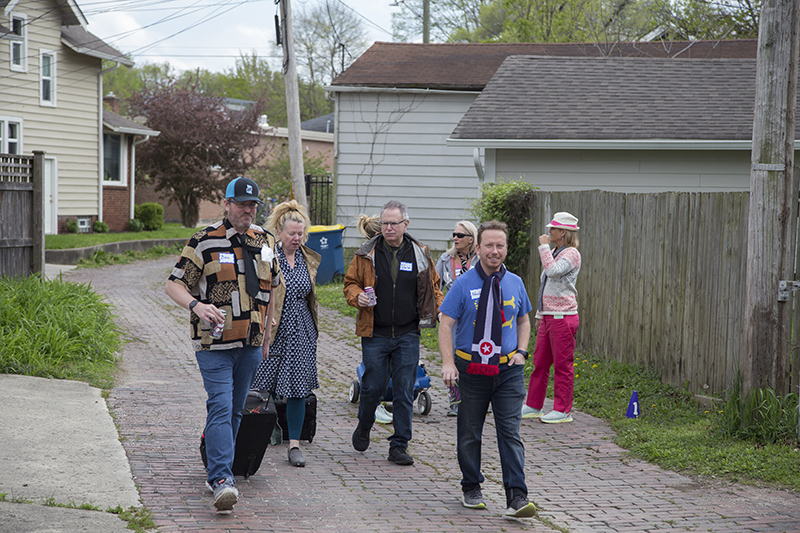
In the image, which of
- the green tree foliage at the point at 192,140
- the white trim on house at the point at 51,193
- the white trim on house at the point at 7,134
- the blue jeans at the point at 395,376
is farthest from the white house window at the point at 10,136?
the blue jeans at the point at 395,376

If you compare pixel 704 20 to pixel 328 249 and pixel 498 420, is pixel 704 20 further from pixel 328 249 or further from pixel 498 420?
pixel 498 420

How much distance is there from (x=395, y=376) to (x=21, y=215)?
678 cm

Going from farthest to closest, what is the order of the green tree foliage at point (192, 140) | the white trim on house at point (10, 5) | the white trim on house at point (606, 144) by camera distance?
the green tree foliage at point (192, 140), the white trim on house at point (10, 5), the white trim on house at point (606, 144)

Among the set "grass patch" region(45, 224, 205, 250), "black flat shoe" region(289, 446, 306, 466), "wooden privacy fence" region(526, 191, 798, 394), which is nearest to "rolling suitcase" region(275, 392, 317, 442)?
"black flat shoe" region(289, 446, 306, 466)

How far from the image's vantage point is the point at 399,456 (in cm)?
621

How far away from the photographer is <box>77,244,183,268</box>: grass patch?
69.9ft

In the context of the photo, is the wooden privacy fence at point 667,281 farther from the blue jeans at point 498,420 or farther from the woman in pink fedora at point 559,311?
the blue jeans at point 498,420

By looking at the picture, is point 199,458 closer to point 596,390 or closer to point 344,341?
point 596,390

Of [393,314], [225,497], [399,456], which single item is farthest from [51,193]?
[225,497]

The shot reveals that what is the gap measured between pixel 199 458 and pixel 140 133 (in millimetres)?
25852

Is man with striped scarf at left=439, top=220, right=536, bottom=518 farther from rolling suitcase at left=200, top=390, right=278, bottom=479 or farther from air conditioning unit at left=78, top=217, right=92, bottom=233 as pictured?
air conditioning unit at left=78, top=217, right=92, bottom=233

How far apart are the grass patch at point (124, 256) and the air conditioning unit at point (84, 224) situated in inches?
124

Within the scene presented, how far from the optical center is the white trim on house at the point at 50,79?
2572cm

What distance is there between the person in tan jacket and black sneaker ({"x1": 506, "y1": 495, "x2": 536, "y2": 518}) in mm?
1345
